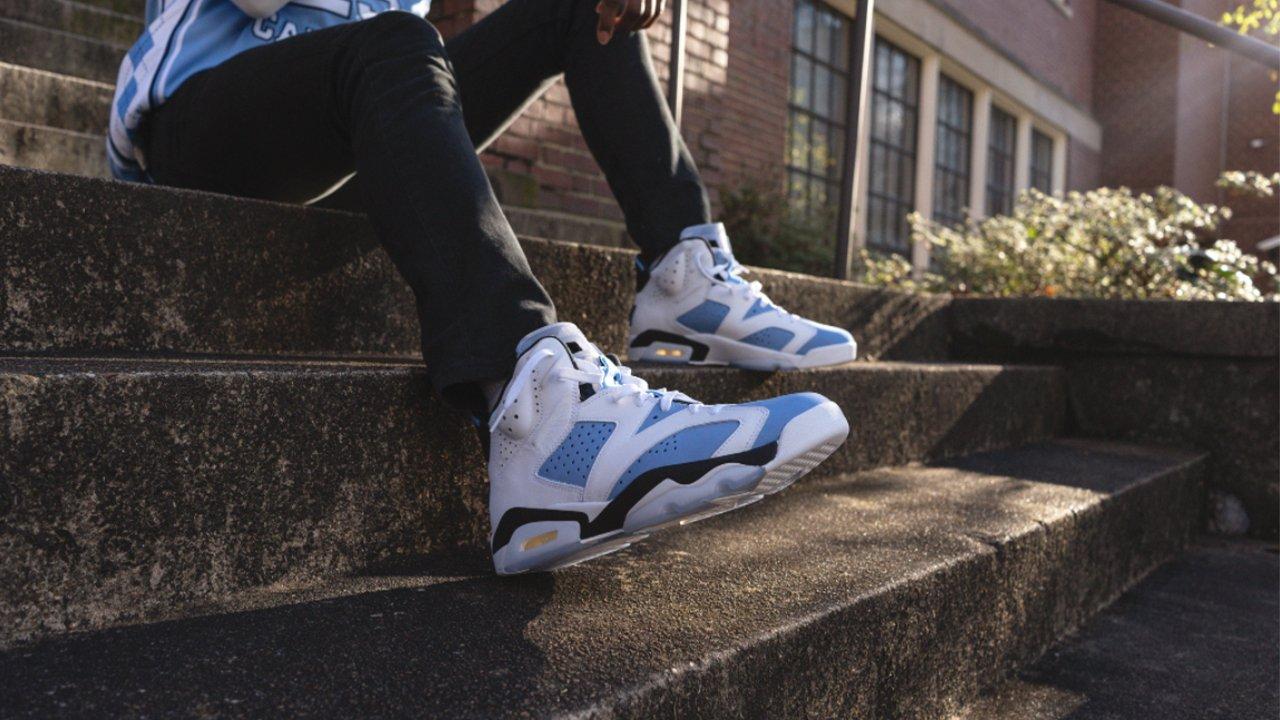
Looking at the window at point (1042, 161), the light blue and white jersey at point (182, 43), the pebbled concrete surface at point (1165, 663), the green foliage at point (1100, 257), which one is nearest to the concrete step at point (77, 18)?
the light blue and white jersey at point (182, 43)

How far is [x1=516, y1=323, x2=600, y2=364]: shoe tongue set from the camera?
0.99m

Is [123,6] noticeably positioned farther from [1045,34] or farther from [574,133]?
[1045,34]

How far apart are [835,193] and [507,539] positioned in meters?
5.86

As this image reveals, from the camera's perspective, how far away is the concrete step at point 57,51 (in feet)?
7.72

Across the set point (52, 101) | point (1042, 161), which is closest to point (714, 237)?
point (52, 101)

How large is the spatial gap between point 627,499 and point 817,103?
229 inches

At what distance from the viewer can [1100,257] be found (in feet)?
12.1

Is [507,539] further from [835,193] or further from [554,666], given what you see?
[835,193]

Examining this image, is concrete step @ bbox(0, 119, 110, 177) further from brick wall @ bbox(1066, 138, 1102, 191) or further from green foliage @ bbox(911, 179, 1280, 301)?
brick wall @ bbox(1066, 138, 1102, 191)

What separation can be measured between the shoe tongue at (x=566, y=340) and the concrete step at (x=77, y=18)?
226 centimetres

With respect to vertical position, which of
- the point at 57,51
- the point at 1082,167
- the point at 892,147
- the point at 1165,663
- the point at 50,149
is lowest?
the point at 1165,663

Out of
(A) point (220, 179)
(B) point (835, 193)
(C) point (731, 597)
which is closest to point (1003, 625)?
(C) point (731, 597)

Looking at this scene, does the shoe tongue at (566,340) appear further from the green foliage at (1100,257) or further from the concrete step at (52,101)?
the green foliage at (1100,257)

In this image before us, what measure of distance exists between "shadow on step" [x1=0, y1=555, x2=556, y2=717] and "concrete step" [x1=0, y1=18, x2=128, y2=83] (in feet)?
7.00
